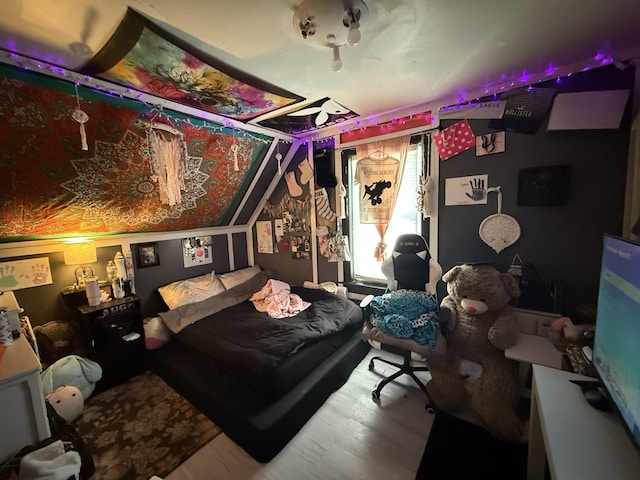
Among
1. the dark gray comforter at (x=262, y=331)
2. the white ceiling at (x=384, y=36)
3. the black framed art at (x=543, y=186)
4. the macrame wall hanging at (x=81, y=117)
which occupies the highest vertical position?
the white ceiling at (x=384, y=36)

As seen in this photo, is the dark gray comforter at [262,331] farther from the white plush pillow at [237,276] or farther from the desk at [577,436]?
the desk at [577,436]

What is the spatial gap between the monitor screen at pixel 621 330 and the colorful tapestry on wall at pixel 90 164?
9.46 ft

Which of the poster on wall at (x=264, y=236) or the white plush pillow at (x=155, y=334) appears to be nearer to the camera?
the white plush pillow at (x=155, y=334)

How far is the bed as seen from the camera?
1786mm

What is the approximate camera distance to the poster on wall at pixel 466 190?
7.30 feet

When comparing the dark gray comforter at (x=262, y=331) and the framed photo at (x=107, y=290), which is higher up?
the framed photo at (x=107, y=290)

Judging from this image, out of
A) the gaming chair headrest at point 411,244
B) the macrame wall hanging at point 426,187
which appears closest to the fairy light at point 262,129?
the macrame wall hanging at point 426,187

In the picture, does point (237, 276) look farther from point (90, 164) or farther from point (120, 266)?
point (90, 164)

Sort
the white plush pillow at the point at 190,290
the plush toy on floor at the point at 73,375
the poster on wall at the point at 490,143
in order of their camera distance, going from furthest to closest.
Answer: the white plush pillow at the point at 190,290 → the poster on wall at the point at 490,143 → the plush toy on floor at the point at 73,375

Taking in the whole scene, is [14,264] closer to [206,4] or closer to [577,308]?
[206,4]

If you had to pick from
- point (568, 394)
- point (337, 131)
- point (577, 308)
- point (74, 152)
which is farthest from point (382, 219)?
point (74, 152)

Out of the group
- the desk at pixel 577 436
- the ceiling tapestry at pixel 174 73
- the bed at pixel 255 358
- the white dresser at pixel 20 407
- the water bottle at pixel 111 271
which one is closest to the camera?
the desk at pixel 577 436

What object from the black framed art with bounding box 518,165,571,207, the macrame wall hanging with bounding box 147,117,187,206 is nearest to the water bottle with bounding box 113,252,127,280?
the macrame wall hanging with bounding box 147,117,187,206

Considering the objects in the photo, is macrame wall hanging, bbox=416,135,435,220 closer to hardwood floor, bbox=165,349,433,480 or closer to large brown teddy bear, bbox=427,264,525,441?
large brown teddy bear, bbox=427,264,525,441
